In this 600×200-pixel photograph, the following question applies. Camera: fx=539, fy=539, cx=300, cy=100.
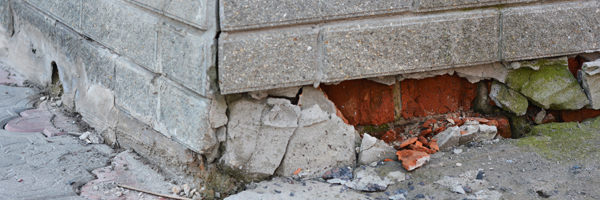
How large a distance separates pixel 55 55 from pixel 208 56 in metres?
2.12

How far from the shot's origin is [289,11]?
273 centimetres

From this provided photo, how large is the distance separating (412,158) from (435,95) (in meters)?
0.58

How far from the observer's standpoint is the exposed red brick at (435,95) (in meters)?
3.45

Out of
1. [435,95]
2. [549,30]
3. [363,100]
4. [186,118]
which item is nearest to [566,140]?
[549,30]

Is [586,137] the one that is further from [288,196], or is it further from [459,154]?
[288,196]

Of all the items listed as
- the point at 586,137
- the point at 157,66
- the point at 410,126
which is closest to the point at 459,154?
the point at 410,126

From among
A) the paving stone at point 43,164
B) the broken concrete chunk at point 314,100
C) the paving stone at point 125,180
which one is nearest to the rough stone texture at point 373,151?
the broken concrete chunk at point 314,100

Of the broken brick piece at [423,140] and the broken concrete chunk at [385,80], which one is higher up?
the broken concrete chunk at [385,80]

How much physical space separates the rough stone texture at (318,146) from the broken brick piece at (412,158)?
0.31m

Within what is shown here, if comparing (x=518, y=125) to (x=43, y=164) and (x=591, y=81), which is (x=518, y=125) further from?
(x=43, y=164)

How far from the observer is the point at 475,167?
3148 millimetres

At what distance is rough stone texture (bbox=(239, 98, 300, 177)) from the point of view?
118 inches

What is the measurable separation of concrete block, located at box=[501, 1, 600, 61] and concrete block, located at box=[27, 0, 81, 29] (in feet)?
9.18

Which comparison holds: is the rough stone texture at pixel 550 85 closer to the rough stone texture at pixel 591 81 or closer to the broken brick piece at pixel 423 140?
the rough stone texture at pixel 591 81
